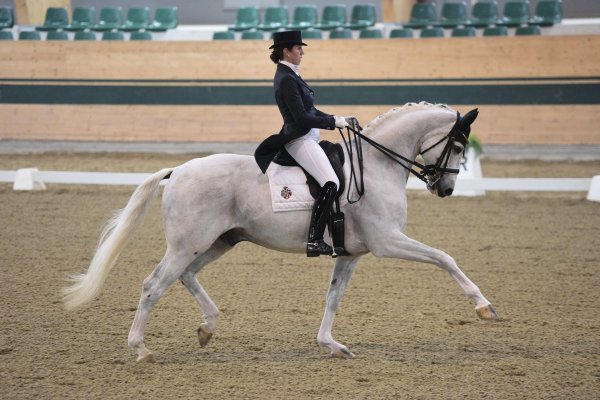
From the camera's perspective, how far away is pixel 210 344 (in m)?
5.41

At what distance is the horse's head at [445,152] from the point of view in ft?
17.3

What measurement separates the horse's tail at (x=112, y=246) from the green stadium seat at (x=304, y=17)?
12.6m

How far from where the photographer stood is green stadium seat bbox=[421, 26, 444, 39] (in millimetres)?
15625

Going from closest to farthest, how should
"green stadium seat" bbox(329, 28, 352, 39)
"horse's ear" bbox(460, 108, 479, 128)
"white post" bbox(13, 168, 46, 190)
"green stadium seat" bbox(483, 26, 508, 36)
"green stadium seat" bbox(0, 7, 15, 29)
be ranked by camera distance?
"horse's ear" bbox(460, 108, 479, 128), "white post" bbox(13, 168, 46, 190), "green stadium seat" bbox(483, 26, 508, 36), "green stadium seat" bbox(329, 28, 352, 39), "green stadium seat" bbox(0, 7, 15, 29)

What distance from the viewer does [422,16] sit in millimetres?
16984

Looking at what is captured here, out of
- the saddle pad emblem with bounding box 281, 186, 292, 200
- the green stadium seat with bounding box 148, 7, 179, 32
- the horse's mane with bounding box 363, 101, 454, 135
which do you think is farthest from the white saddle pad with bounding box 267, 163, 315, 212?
the green stadium seat with bounding box 148, 7, 179, 32

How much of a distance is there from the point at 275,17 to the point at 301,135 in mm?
13052

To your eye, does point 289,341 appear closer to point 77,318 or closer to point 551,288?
point 77,318

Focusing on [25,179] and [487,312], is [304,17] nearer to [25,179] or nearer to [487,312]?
[25,179]

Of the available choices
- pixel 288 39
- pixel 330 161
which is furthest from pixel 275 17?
pixel 330 161

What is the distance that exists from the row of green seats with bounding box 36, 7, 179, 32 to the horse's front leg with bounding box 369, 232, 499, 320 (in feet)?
46.4

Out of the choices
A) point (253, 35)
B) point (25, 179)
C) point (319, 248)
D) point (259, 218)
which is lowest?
point (25, 179)

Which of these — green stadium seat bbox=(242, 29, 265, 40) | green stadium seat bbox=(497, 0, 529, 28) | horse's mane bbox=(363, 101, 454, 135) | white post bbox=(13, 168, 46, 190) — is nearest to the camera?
horse's mane bbox=(363, 101, 454, 135)

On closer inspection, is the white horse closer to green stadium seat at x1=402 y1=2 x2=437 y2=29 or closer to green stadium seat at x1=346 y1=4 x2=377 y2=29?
green stadium seat at x1=402 y1=2 x2=437 y2=29
